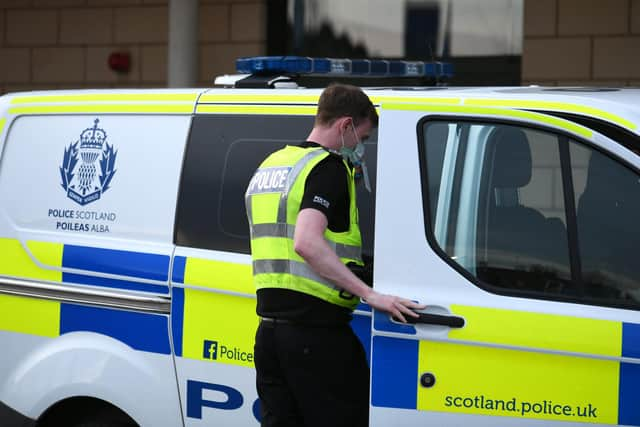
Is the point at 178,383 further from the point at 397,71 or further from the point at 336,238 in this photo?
the point at 397,71

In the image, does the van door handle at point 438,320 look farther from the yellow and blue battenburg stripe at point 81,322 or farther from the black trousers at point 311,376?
the yellow and blue battenburg stripe at point 81,322

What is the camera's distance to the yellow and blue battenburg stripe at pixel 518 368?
2914 millimetres

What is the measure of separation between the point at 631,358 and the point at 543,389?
0.81 ft

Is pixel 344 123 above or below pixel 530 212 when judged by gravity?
above

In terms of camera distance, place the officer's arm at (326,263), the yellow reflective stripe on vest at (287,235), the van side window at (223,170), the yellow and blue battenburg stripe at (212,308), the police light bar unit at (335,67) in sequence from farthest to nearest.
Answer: the police light bar unit at (335,67) < the van side window at (223,170) < the yellow and blue battenburg stripe at (212,308) < the yellow reflective stripe on vest at (287,235) < the officer's arm at (326,263)

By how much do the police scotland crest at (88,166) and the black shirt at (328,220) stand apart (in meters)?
0.97

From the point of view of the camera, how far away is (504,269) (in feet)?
10.2

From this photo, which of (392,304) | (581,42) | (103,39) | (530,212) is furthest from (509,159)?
(103,39)

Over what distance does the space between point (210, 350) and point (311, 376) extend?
0.56m

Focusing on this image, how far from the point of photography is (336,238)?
313 centimetres

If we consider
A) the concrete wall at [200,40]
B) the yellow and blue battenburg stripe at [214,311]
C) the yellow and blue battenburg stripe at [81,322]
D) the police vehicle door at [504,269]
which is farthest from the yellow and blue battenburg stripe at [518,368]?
the concrete wall at [200,40]

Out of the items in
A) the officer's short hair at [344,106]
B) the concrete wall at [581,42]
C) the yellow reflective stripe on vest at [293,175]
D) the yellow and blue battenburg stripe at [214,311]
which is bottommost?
the yellow and blue battenburg stripe at [214,311]

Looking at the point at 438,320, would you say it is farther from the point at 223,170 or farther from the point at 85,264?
the point at 85,264

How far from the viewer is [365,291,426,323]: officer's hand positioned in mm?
3057
